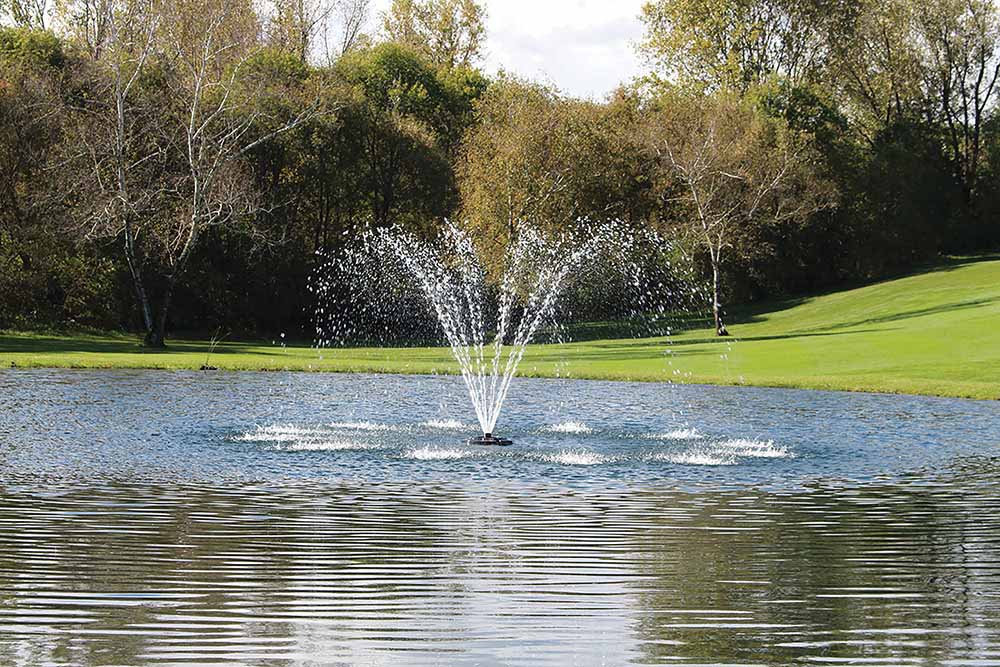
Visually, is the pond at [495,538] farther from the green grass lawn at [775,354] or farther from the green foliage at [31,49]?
the green foliage at [31,49]

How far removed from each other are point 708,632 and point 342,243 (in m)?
53.0

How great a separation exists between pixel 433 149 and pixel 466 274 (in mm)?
9704

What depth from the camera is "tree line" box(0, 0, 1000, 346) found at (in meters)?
49.0

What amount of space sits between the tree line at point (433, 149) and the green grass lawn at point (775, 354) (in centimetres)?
417

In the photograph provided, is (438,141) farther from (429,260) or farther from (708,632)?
(708,632)

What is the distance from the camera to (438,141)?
6488cm

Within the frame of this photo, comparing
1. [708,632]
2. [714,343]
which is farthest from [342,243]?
[708,632]

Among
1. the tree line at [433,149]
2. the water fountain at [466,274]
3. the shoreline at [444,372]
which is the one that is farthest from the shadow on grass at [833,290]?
the shoreline at [444,372]

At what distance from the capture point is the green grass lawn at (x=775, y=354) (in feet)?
105

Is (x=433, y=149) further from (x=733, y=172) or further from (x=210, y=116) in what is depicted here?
(x=210, y=116)

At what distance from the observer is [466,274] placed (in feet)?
179

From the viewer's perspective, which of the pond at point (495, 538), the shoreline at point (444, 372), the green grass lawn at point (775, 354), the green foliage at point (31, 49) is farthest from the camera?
the green foliage at point (31, 49)

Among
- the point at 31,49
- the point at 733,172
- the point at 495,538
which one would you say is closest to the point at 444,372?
the point at 495,538

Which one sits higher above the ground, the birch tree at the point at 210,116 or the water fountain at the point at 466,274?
the birch tree at the point at 210,116
